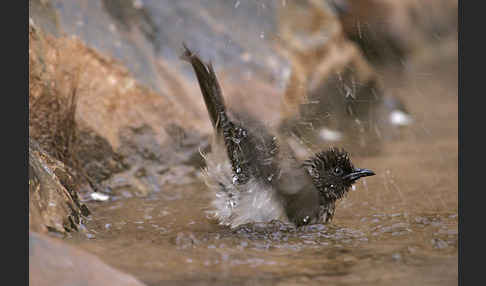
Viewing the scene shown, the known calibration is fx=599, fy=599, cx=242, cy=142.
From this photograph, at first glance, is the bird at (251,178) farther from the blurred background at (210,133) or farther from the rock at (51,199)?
the rock at (51,199)

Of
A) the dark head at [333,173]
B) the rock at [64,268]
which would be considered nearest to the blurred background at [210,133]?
the rock at [64,268]

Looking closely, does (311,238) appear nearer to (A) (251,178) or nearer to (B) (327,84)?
(A) (251,178)

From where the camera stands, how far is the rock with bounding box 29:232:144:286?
288 cm

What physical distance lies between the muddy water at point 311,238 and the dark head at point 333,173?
245 mm

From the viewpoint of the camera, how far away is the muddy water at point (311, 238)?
349cm

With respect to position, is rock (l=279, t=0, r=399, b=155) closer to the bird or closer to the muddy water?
the muddy water

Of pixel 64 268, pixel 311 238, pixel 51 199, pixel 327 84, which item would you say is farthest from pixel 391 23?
pixel 64 268

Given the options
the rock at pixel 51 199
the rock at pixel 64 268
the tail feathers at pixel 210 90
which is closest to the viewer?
the rock at pixel 64 268

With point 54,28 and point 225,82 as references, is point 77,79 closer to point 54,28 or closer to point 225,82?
point 54,28

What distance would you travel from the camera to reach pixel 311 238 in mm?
4480

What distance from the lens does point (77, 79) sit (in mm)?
5926

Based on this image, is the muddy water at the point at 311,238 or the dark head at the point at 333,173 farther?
the dark head at the point at 333,173

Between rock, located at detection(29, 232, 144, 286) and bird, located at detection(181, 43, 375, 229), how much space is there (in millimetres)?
1796

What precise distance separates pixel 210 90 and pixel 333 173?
1.34 metres
